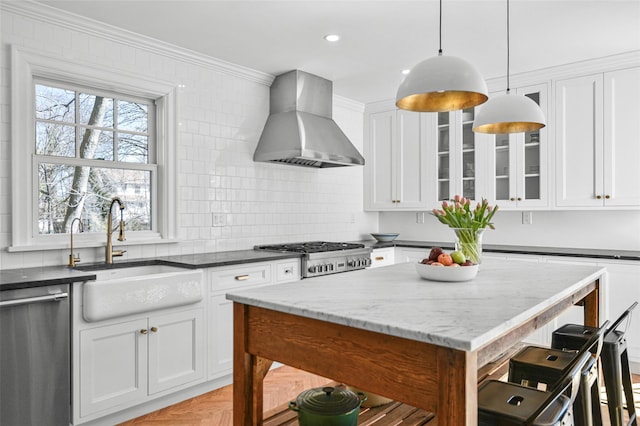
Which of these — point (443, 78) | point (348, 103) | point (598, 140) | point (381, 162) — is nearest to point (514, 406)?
point (443, 78)

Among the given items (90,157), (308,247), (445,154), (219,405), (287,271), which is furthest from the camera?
(445,154)

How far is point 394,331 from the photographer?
4.72 ft

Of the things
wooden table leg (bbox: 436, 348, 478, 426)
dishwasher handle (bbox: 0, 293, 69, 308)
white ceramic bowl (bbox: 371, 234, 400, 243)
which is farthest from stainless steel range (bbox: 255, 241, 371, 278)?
wooden table leg (bbox: 436, 348, 478, 426)

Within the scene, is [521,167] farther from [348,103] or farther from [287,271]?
[287,271]

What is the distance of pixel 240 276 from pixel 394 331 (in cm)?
223

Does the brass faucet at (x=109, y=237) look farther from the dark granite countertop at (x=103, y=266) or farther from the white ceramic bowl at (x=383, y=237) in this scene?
the white ceramic bowl at (x=383, y=237)

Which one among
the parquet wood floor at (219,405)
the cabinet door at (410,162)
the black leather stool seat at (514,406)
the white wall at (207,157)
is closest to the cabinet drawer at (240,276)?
the white wall at (207,157)

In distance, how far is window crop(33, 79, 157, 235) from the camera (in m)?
3.14

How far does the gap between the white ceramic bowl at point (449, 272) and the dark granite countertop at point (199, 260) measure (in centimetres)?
163

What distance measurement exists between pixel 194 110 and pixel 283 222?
144cm

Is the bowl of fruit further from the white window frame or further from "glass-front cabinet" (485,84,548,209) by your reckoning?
"glass-front cabinet" (485,84,548,209)

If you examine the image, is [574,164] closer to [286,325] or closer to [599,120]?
[599,120]

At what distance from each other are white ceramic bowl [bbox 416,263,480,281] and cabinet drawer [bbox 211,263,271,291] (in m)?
1.65

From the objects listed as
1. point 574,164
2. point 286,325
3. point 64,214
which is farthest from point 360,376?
point 574,164
